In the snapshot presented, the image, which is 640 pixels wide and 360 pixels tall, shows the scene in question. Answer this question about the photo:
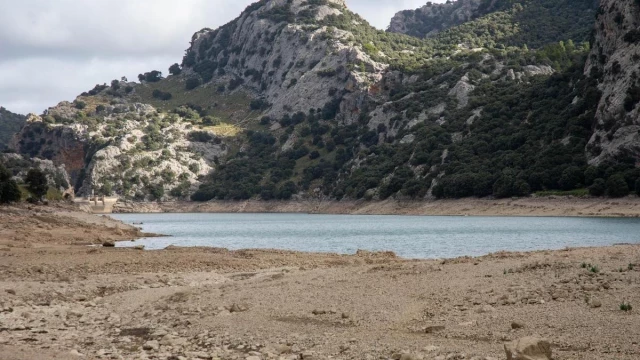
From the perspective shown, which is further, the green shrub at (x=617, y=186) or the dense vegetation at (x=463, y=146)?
the dense vegetation at (x=463, y=146)

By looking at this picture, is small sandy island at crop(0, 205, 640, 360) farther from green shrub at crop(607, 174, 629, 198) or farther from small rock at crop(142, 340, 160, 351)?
green shrub at crop(607, 174, 629, 198)

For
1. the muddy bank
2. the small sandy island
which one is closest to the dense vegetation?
the muddy bank

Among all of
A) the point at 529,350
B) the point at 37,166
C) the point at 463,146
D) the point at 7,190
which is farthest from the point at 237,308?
the point at 37,166

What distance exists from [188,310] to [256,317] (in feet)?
10.0

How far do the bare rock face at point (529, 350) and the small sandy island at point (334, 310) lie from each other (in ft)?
4.05

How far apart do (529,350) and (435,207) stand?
101m

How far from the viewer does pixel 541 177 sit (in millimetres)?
96188

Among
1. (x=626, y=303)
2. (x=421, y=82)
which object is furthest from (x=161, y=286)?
(x=421, y=82)

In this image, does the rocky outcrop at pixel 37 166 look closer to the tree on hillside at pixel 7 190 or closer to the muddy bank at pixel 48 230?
the muddy bank at pixel 48 230

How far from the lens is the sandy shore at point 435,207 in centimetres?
8262

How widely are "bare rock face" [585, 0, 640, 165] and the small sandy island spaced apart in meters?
66.3

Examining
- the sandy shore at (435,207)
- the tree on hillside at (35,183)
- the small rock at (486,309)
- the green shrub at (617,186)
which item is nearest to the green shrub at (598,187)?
the sandy shore at (435,207)

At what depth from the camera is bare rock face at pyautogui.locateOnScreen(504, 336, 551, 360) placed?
12.3 m

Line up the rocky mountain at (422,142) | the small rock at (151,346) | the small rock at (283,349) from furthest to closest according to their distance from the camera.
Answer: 1. the rocky mountain at (422,142)
2. the small rock at (151,346)
3. the small rock at (283,349)
